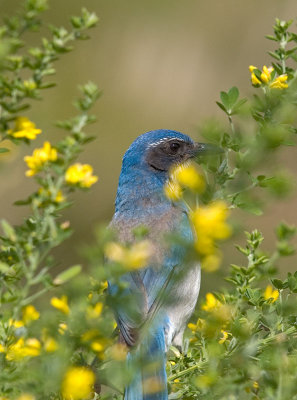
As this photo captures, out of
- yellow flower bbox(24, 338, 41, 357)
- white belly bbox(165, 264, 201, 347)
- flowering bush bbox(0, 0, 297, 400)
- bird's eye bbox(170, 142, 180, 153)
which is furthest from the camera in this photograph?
bird's eye bbox(170, 142, 180, 153)

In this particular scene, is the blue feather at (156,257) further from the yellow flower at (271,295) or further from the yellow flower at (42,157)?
the yellow flower at (42,157)

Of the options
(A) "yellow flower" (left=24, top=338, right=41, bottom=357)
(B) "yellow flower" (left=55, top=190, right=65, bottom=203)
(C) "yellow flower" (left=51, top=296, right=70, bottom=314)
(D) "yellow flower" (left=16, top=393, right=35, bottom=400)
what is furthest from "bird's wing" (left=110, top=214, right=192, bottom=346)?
(D) "yellow flower" (left=16, top=393, right=35, bottom=400)

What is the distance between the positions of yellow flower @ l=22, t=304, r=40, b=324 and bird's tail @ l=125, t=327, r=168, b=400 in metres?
0.26

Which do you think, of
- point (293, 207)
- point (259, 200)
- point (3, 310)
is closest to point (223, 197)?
point (259, 200)

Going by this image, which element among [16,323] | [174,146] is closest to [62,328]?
[16,323]

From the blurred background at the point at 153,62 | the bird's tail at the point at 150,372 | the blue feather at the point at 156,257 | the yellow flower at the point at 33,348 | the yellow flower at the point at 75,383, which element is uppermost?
the yellow flower at the point at 75,383

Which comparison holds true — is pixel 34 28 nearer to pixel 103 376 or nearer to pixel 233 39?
pixel 103 376

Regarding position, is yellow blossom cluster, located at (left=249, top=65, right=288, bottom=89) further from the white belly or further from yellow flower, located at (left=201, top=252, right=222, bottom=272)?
the white belly

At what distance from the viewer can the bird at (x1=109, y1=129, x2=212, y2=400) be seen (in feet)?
9.79

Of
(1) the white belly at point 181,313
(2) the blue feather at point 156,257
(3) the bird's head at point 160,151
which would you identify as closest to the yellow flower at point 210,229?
(2) the blue feather at point 156,257

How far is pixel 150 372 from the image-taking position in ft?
5.76

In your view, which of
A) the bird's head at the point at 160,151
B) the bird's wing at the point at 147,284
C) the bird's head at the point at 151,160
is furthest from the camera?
the bird's head at the point at 160,151

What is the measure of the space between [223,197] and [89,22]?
2.95 ft

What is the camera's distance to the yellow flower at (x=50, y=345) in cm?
159
